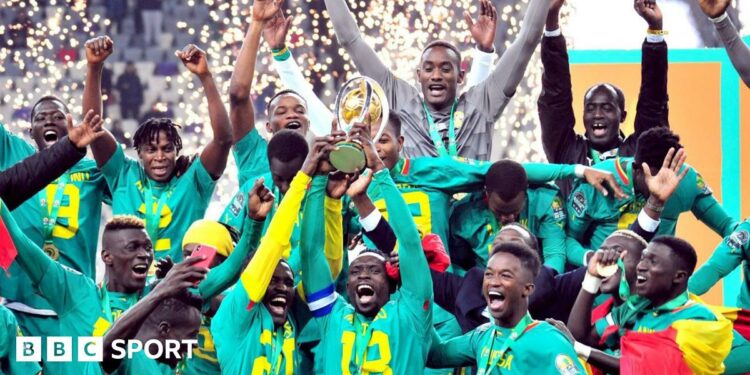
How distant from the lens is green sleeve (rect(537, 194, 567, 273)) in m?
7.18

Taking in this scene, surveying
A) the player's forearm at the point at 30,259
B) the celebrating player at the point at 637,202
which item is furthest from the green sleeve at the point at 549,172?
the player's forearm at the point at 30,259

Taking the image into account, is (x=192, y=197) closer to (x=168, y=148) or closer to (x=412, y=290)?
(x=168, y=148)

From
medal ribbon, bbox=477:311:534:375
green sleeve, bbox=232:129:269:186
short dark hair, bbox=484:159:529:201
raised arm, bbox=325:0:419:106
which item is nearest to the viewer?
medal ribbon, bbox=477:311:534:375

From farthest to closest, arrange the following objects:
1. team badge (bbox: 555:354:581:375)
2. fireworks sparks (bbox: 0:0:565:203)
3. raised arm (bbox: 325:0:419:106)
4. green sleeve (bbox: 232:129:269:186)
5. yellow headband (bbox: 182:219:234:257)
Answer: fireworks sparks (bbox: 0:0:565:203) → raised arm (bbox: 325:0:419:106) → green sleeve (bbox: 232:129:269:186) → yellow headband (bbox: 182:219:234:257) → team badge (bbox: 555:354:581:375)

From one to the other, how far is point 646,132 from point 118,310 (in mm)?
2385

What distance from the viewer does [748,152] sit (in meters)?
10.0

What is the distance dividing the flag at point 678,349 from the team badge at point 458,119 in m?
1.59

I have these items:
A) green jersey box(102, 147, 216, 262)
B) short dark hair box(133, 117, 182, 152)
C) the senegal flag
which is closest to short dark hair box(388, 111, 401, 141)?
green jersey box(102, 147, 216, 262)

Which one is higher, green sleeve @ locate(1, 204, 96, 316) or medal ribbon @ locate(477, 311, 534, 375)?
green sleeve @ locate(1, 204, 96, 316)

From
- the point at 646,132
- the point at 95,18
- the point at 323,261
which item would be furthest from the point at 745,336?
the point at 95,18

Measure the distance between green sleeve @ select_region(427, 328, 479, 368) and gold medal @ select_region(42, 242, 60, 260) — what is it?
192 cm

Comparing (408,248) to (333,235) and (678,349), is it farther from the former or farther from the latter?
(678,349)

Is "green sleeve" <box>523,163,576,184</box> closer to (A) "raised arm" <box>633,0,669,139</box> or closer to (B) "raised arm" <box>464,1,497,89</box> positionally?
(A) "raised arm" <box>633,0,669,139</box>

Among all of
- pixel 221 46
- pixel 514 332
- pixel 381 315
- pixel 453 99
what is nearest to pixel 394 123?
pixel 453 99
